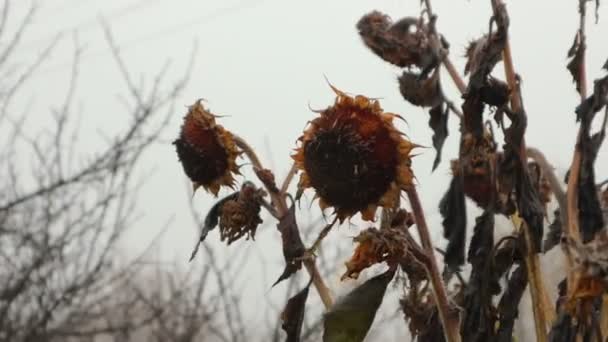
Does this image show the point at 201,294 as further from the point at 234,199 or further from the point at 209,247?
the point at 234,199

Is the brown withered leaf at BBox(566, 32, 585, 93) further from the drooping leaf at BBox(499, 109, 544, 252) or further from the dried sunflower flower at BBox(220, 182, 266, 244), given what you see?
the dried sunflower flower at BBox(220, 182, 266, 244)

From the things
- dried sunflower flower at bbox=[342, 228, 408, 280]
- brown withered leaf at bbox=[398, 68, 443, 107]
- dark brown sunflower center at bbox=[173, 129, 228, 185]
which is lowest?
dried sunflower flower at bbox=[342, 228, 408, 280]

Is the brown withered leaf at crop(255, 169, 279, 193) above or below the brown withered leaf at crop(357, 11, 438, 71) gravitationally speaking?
below

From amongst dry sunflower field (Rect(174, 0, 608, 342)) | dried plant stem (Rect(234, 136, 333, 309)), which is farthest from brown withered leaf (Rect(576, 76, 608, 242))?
dried plant stem (Rect(234, 136, 333, 309))

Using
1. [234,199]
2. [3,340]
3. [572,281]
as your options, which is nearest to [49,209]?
[3,340]

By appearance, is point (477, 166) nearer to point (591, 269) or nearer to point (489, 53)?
point (489, 53)

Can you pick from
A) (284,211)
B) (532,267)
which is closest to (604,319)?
(532,267)
